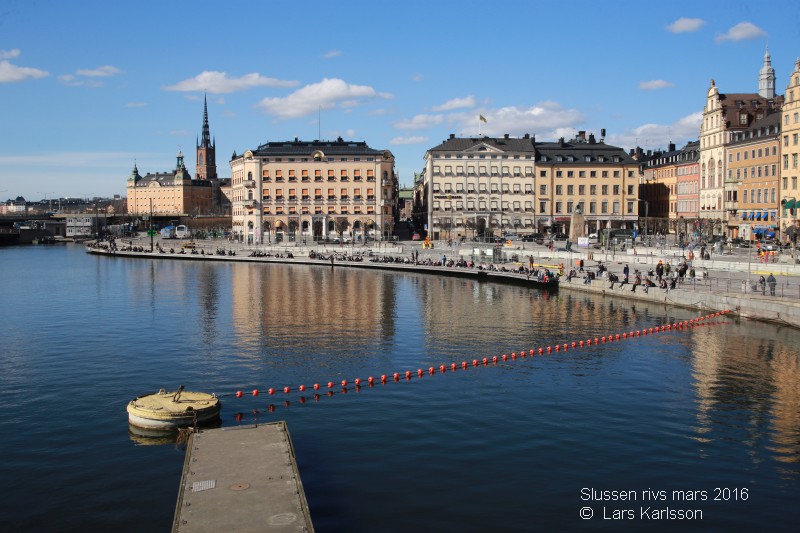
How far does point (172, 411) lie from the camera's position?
27.2 meters

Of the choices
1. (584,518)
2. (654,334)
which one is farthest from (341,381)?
(654,334)

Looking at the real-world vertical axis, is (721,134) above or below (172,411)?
above

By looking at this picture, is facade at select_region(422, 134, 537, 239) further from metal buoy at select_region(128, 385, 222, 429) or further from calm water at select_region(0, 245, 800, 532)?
metal buoy at select_region(128, 385, 222, 429)

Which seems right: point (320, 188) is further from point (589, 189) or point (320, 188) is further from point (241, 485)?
point (241, 485)

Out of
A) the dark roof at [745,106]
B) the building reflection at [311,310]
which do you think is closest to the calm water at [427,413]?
the building reflection at [311,310]

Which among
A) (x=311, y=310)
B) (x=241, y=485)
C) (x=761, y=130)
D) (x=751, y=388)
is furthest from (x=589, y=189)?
(x=241, y=485)

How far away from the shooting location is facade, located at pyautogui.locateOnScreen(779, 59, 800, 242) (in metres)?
90.3

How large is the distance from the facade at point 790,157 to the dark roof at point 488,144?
46.1 metres

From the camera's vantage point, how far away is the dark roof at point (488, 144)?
134 metres

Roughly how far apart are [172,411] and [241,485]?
9.11 metres

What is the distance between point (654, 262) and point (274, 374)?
2144 inches

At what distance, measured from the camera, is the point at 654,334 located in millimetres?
47000

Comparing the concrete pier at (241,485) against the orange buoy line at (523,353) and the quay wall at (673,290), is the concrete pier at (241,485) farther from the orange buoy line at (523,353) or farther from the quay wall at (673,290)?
the quay wall at (673,290)

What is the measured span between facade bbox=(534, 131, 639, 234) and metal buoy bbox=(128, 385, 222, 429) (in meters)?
110
